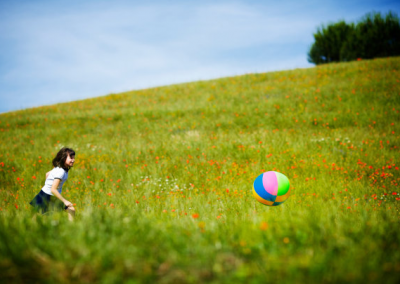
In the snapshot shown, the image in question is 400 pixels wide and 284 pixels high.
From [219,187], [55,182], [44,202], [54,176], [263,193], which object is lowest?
[219,187]

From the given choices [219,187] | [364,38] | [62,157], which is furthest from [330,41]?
[62,157]

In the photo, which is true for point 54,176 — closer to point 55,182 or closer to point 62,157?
point 55,182

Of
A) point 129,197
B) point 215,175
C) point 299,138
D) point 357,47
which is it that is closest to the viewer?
point 129,197

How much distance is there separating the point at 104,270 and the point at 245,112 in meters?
12.0

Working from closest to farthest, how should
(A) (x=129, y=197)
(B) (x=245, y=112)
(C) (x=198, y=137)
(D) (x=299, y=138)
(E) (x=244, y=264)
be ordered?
(E) (x=244, y=264)
(A) (x=129, y=197)
(D) (x=299, y=138)
(C) (x=198, y=137)
(B) (x=245, y=112)

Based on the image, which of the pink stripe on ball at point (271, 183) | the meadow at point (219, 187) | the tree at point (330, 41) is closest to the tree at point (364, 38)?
the tree at point (330, 41)

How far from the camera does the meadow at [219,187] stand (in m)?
1.74

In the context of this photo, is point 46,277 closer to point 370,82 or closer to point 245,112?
point 245,112

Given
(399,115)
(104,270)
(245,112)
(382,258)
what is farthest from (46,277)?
(399,115)

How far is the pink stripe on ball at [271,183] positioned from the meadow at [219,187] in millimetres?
484

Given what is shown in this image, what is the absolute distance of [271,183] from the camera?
435 centimetres

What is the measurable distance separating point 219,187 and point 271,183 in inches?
73.8

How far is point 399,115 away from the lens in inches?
395

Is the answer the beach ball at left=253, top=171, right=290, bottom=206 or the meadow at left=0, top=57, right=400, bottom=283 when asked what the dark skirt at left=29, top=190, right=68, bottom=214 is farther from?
the beach ball at left=253, top=171, right=290, bottom=206
